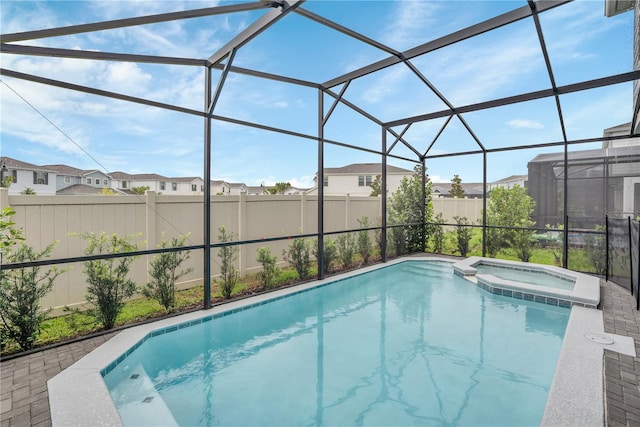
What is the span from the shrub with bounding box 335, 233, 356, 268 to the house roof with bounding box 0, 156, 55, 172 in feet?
19.5

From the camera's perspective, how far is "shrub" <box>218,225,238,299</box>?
5676 millimetres

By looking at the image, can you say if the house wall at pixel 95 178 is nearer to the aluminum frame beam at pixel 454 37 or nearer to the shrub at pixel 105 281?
the shrub at pixel 105 281

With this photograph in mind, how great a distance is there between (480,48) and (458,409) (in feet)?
18.7

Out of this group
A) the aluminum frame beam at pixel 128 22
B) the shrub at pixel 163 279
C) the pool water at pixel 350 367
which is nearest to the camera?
the pool water at pixel 350 367

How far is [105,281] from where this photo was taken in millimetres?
4223

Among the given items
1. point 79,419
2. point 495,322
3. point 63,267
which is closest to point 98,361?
point 79,419

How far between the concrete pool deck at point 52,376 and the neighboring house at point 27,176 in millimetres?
2010

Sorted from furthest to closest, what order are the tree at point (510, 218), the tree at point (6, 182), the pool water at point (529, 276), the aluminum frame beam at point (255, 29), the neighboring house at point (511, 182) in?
the neighboring house at point (511, 182), the tree at point (510, 218), the pool water at point (529, 276), the tree at point (6, 182), the aluminum frame beam at point (255, 29)

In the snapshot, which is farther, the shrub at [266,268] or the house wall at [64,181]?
the shrub at [266,268]

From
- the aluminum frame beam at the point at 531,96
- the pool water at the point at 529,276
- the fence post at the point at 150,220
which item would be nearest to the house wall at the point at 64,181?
the fence post at the point at 150,220

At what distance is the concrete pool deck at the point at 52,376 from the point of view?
8.02 feet

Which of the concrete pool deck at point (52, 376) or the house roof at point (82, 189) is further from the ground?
the house roof at point (82, 189)

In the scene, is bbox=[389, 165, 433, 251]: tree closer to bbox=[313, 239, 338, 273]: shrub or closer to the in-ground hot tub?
the in-ground hot tub

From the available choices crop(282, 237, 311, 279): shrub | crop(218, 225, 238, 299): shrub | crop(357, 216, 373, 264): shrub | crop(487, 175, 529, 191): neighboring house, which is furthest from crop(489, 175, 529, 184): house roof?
crop(218, 225, 238, 299): shrub
